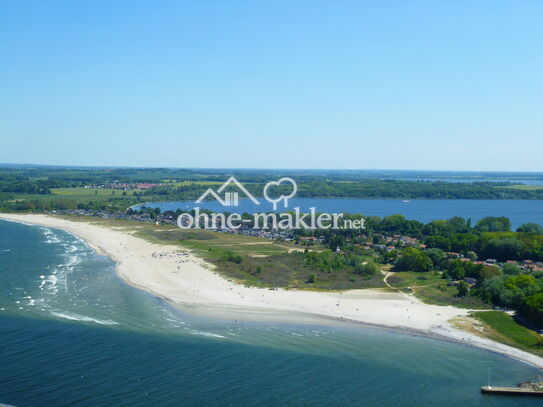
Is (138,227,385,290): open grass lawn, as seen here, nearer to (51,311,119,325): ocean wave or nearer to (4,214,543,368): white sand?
(4,214,543,368): white sand

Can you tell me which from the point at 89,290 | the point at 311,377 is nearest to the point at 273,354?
the point at 311,377

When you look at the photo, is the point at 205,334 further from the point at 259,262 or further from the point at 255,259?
the point at 255,259

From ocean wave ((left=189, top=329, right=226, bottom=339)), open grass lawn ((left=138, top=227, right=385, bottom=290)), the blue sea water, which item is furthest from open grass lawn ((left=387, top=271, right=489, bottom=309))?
the blue sea water

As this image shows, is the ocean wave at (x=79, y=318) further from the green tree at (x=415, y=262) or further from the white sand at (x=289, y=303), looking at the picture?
the green tree at (x=415, y=262)

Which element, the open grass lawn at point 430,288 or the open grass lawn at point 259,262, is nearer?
the open grass lawn at point 430,288

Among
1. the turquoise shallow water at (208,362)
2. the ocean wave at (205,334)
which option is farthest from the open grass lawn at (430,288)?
the ocean wave at (205,334)

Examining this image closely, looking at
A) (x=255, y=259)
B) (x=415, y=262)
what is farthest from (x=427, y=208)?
(x=255, y=259)
